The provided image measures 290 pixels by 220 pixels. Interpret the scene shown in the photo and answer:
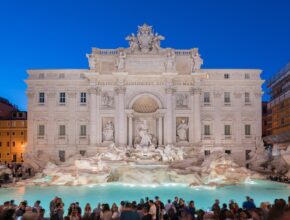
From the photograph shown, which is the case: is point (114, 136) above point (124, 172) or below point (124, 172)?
above

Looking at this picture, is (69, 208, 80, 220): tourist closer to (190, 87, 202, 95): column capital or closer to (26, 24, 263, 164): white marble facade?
(26, 24, 263, 164): white marble facade

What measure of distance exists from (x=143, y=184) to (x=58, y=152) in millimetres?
14410

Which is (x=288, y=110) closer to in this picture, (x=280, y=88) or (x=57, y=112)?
(x=280, y=88)

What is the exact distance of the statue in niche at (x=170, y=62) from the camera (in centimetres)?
3416

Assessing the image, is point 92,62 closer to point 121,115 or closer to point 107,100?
point 107,100

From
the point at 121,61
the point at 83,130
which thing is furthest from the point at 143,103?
the point at 83,130

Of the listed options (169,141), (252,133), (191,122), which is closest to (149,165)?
(169,141)

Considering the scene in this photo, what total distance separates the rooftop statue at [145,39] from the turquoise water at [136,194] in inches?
683

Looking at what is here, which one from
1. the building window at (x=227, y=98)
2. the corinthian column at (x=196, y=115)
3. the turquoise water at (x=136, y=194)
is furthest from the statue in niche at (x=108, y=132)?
the turquoise water at (x=136, y=194)

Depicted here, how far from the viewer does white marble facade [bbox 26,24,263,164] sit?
34.2m

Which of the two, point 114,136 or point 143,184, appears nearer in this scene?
point 143,184

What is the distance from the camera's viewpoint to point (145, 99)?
35.1 m

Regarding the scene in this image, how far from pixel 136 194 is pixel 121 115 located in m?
16.2

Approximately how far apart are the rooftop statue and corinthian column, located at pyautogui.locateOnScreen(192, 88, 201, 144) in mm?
5974
